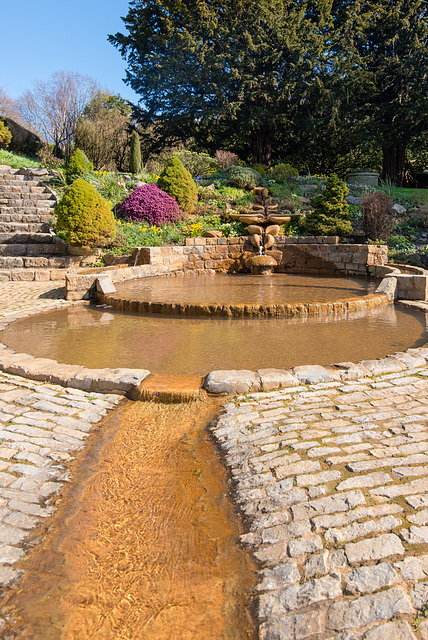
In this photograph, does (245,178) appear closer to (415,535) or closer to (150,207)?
(150,207)

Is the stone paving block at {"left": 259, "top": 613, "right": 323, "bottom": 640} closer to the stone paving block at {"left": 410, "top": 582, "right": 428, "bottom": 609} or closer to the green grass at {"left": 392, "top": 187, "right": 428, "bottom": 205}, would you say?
the stone paving block at {"left": 410, "top": 582, "right": 428, "bottom": 609}

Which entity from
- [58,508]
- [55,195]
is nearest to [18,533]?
[58,508]

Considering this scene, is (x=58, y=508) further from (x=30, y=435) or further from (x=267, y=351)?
(x=267, y=351)

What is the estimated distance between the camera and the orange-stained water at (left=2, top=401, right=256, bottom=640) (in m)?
1.55

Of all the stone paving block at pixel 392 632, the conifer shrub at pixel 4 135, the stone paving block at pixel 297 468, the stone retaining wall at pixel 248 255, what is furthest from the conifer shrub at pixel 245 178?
the stone paving block at pixel 392 632

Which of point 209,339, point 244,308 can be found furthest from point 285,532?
point 244,308

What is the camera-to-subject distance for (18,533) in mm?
1973

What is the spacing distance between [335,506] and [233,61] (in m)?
21.0

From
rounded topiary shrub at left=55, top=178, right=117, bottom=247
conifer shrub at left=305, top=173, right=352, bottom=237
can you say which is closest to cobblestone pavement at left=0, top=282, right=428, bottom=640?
rounded topiary shrub at left=55, top=178, right=117, bottom=247

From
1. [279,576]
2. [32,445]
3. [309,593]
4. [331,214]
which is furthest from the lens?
[331,214]

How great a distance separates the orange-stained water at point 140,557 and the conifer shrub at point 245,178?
45.1 feet

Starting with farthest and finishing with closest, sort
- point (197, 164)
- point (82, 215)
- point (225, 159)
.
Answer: point (225, 159) → point (197, 164) → point (82, 215)

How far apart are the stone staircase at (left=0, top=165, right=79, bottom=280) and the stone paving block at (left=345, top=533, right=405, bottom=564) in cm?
917

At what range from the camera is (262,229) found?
1191cm
